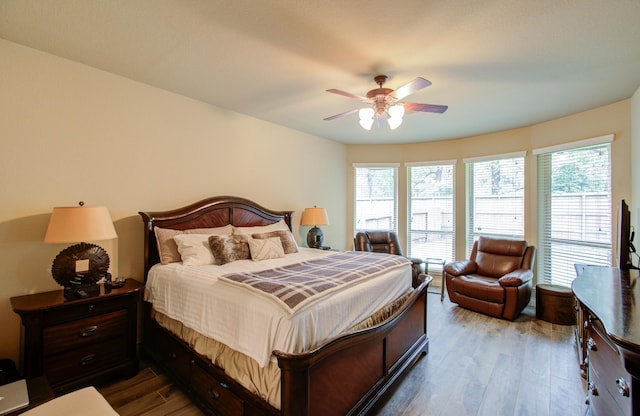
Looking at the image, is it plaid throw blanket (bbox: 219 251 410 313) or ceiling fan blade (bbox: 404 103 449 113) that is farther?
ceiling fan blade (bbox: 404 103 449 113)

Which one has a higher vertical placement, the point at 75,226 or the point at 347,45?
the point at 347,45

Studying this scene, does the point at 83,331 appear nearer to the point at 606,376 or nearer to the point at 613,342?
the point at 613,342

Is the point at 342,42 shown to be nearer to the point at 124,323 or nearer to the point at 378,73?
the point at 378,73

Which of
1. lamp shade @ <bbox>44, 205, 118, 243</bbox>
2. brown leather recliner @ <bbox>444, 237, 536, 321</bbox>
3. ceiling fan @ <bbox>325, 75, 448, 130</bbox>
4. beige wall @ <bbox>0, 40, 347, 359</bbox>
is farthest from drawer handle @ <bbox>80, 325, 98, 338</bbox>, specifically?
brown leather recliner @ <bbox>444, 237, 536, 321</bbox>

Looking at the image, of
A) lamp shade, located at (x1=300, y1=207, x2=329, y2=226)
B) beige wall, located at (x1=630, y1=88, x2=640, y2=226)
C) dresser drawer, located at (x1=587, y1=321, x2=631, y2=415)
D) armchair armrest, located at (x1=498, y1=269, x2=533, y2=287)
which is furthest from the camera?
lamp shade, located at (x1=300, y1=207, x2=329, y2=226)

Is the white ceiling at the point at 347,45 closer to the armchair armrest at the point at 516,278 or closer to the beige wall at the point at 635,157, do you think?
the beige wall at the point at 635,157

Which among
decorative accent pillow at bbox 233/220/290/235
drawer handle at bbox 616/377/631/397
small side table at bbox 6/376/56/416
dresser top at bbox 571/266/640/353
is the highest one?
decorative accent pillow at bbox 233/220/290/235

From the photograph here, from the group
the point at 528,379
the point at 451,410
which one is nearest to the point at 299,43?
the point at 451,410

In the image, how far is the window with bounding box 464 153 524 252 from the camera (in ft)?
15.2

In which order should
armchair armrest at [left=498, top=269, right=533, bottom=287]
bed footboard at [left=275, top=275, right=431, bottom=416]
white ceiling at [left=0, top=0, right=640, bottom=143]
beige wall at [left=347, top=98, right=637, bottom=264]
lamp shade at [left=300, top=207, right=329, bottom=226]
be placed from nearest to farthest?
bed footboard at [left=275, top=275, right=431, bottom=416] < white ceiling at [left=0, top=0, right=640, bottom=143] < beige wall at [left=347, top=98, right=637, bottom=264] < armchair armrest at [left=498, top=269, right=533, bottom=287] < lamp shade at [left=300, top=207, right=329, bottom=226]

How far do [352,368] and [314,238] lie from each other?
286 centimetres

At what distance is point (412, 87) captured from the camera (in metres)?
2.26

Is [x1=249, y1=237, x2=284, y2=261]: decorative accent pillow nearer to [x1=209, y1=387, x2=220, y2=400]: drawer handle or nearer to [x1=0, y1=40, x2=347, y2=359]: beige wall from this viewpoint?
[x1=0, y1=40, x2=347, y2=359]: beige wall

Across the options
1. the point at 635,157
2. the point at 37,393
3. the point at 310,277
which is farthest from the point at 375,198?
Answer: the point at 37,393
